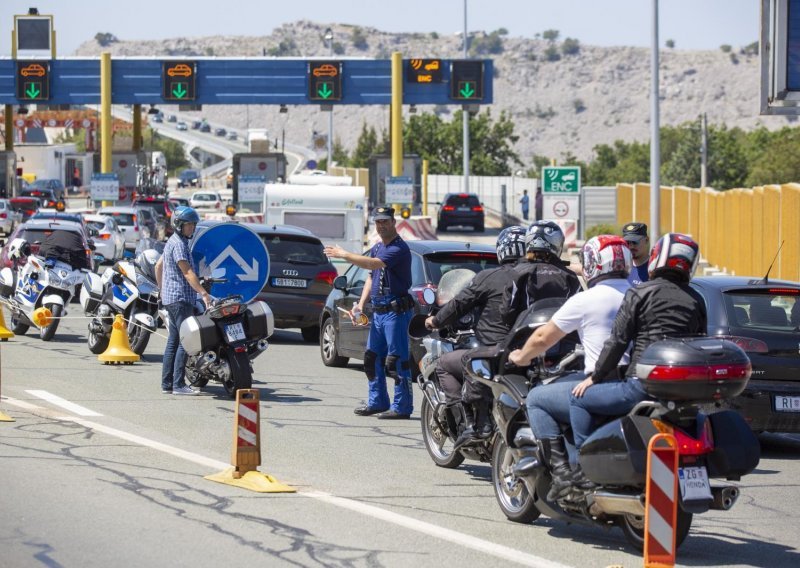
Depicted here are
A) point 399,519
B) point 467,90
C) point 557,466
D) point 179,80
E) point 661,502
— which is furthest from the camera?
point 179,80

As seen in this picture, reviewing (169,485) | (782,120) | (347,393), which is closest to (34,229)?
(347,393)

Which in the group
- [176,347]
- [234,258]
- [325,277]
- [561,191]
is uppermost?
[561,191]

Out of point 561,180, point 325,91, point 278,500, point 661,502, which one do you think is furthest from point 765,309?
point 325,91

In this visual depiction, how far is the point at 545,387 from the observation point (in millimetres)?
8219

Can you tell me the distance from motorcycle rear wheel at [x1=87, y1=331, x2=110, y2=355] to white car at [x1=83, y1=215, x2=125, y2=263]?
1932cm

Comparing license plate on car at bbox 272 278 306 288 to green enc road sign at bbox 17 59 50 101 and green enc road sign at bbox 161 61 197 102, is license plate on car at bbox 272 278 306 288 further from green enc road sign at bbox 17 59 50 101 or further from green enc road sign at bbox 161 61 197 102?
green enc road sign at bbox 17 59 50 101

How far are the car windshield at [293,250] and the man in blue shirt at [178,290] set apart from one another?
249 inches

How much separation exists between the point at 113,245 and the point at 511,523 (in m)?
30.2

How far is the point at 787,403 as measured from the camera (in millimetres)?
11703

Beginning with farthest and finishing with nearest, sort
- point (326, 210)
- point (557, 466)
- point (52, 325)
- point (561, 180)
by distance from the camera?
point (326, 210)
point (561, 180)
point (52, 325)
point (557, 466)

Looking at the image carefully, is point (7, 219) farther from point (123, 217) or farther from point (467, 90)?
point (467, 90)

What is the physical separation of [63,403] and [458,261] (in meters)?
4.57

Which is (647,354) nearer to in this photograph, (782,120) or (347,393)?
(347,393)

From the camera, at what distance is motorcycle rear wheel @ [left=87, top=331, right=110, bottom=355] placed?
17.7 metres
